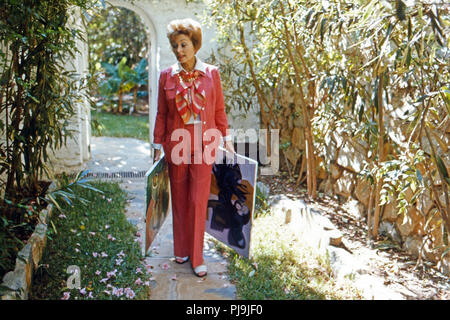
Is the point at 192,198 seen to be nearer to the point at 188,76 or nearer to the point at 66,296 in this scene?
the point at 188,76

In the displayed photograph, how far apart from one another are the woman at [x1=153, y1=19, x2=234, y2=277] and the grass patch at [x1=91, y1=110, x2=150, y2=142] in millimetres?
5167

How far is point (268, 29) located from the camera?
14.6 feet

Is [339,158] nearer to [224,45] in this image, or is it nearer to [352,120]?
[352,120]

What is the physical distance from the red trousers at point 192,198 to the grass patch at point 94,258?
0.41 m

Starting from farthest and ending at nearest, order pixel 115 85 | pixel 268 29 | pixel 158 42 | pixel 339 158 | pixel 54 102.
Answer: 1. pixel 115 85
2. pixel 158 42
3. pixel 339 158
4. pixel 268 29
5. pixel 54 102

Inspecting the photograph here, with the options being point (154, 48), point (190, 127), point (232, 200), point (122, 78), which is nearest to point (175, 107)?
point (190, 127)

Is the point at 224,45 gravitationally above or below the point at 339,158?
above

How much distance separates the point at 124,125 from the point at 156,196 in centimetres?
773

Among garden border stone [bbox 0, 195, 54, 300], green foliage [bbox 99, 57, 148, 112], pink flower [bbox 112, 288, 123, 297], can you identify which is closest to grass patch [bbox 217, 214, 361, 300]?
pink flower [bbox 112, 288, 123, 297]

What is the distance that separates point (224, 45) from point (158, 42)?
0.96 metres

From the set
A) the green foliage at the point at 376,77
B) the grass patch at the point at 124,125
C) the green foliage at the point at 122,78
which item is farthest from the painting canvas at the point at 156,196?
the green foliage at the point at 122,78

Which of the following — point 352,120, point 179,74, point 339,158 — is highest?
point 179,74

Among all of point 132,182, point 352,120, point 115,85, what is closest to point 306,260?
point 352,120

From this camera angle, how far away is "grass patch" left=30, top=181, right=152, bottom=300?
2.94 m
